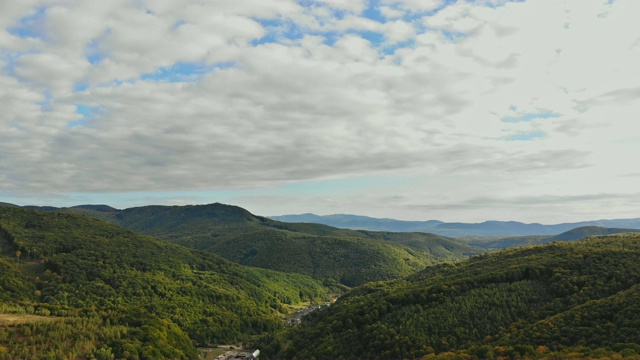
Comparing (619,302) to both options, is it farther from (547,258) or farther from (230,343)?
(230,343)

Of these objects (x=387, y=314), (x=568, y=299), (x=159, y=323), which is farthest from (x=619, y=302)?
(x=159, y=323)

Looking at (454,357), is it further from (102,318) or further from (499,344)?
(102,318)

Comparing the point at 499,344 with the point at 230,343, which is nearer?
the point at 499,344

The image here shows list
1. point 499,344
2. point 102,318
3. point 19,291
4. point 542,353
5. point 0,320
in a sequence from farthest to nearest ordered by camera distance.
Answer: point 19,291 → point 102,318 → point 0,320 → point 499,344 → point 542,353

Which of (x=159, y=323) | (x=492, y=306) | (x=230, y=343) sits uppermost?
(x=492, y=306)

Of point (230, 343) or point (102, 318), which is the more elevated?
point (102, 318)

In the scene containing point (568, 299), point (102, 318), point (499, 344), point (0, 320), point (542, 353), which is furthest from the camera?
point (102, 318)

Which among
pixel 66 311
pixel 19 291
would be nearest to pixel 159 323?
pixel 66 311
